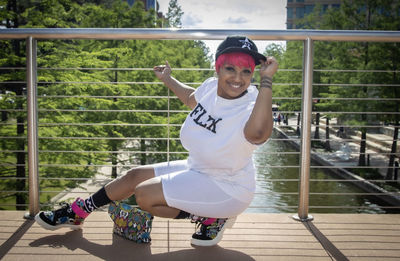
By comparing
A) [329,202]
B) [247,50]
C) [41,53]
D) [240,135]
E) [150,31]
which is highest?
[41,53]

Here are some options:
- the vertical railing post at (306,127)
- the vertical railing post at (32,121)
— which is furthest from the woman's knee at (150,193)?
the vertical railing post at (306,127)

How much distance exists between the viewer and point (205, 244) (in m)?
2.32

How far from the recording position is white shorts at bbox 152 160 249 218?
2.14 metres

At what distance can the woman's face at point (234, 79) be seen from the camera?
7.03ft

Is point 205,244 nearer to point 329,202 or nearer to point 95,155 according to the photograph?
point 95,155

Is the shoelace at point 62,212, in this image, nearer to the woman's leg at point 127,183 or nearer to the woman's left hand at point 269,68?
the woman's leg at point 127,183

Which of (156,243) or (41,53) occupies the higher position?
(41,53)

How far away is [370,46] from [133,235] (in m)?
16.6

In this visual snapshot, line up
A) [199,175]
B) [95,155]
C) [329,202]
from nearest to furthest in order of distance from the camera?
[199,175] → [95,155] → [329,202]

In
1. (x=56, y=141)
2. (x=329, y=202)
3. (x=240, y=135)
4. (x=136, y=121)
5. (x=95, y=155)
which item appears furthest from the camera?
(x=329, y=202)

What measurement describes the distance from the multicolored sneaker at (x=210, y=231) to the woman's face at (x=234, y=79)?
2.48 feet

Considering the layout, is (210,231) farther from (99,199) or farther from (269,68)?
(269,68)

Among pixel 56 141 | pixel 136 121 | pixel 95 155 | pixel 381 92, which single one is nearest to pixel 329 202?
pixel 381 92

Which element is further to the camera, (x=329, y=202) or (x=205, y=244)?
(x=329, y=202)
